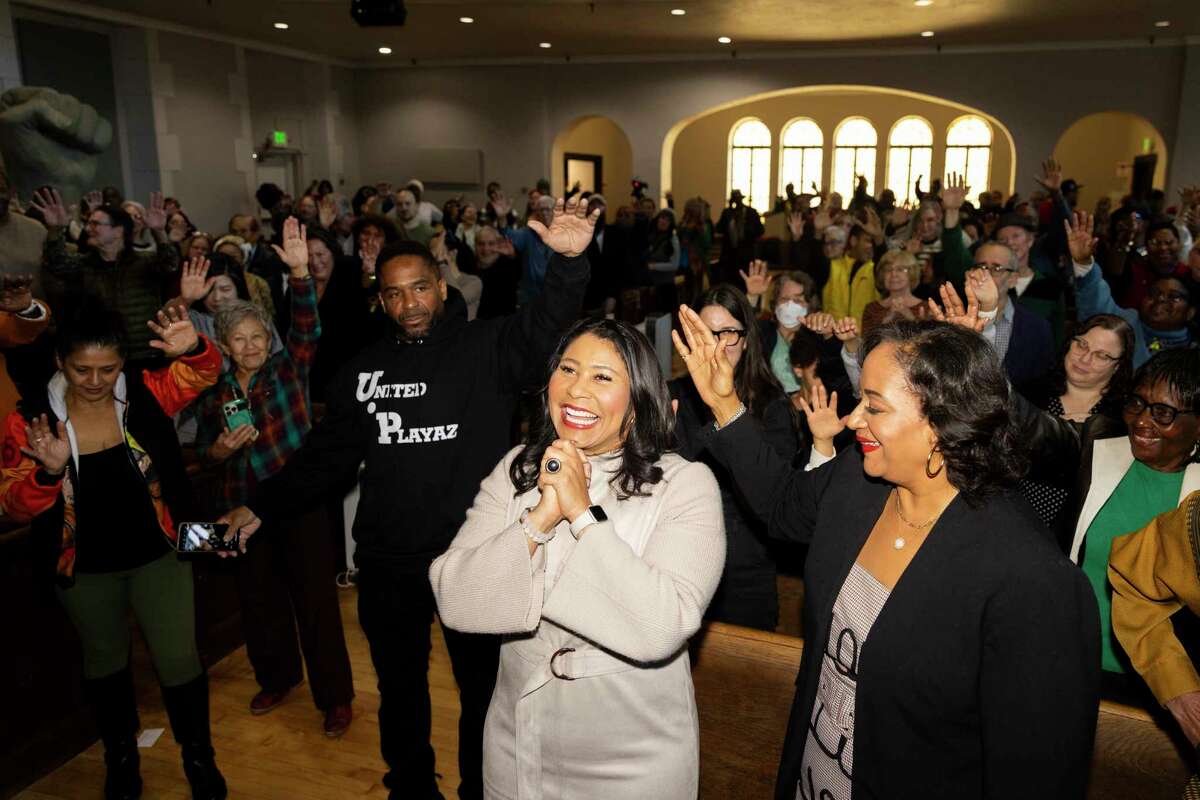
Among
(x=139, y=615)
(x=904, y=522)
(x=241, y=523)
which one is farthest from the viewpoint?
(x=241, y=523)

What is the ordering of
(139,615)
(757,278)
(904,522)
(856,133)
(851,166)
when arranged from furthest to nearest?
(851,166) < (856,133) < (757,278) < (139,615) < (904,522)

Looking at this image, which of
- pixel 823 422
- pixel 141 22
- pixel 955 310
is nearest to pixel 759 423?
pixel 823 422

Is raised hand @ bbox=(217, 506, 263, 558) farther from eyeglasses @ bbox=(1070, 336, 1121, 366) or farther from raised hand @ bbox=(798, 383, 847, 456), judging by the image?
eyeglasses @ bbox=(1070, 336, 1121, 366)

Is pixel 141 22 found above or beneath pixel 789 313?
above

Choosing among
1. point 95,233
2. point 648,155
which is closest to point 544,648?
point 95,233

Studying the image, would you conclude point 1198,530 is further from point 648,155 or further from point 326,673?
point 648,155

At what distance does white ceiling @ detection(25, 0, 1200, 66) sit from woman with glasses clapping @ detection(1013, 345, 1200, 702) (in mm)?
8281

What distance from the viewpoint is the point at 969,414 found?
4.52 ft

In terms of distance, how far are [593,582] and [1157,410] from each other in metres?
1.52

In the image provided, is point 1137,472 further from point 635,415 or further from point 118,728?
point 118,728


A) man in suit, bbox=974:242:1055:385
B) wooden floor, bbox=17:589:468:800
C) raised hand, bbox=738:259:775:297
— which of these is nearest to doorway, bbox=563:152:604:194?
raised hand, bbox=738:259:775:297

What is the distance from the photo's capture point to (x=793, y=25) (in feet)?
35.6

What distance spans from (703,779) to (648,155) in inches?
508

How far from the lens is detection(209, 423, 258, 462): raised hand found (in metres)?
2.65
